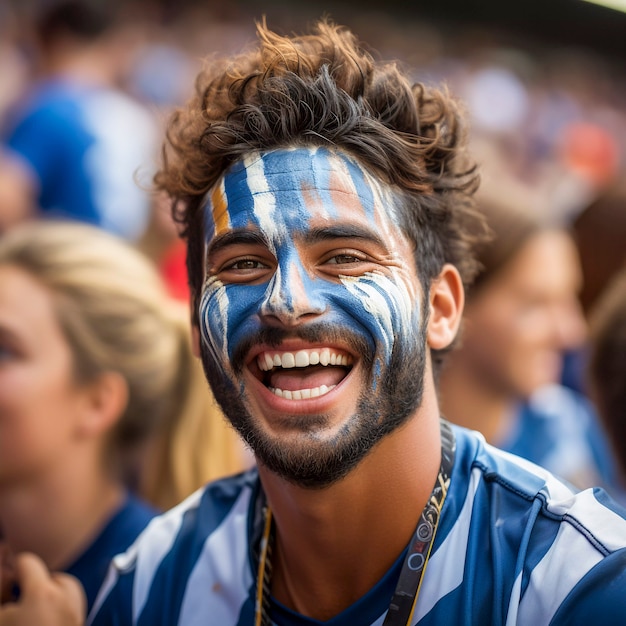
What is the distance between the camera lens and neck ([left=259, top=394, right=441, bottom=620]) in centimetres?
206

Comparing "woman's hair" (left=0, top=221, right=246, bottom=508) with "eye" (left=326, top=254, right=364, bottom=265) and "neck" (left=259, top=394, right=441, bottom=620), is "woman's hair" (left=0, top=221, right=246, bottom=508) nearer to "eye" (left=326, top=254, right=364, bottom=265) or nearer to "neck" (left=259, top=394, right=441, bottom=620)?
Answer: "neck" (left=259, top=394, right=441, bottom=620)

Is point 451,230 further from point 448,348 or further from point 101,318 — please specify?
point 101,318

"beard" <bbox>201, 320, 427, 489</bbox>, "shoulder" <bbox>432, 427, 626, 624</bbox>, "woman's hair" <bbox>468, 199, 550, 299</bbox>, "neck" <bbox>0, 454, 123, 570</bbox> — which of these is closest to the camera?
"shoulder" <bbox>432, 427, 626, 624</bbox>

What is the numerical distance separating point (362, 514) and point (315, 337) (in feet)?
1.61

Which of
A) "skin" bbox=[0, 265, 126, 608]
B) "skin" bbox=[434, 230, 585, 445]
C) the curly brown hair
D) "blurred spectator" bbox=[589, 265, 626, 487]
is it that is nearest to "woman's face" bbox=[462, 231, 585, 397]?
"skin" bbox=[434, 230, 585, 445]

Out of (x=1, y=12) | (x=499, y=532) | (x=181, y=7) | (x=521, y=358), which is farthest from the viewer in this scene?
(x=181, y=7)

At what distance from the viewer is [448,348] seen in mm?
2445

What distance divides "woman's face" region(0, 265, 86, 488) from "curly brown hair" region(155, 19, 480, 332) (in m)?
0.82

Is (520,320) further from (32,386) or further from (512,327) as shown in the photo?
(32,386)

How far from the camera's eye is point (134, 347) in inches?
128

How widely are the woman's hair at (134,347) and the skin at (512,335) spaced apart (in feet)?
4.13

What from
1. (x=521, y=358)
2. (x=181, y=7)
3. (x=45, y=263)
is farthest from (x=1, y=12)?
(x=521, y=358)

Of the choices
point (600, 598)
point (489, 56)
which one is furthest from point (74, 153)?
point (489, 56)

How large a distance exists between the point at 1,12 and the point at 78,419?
21.4 ft
